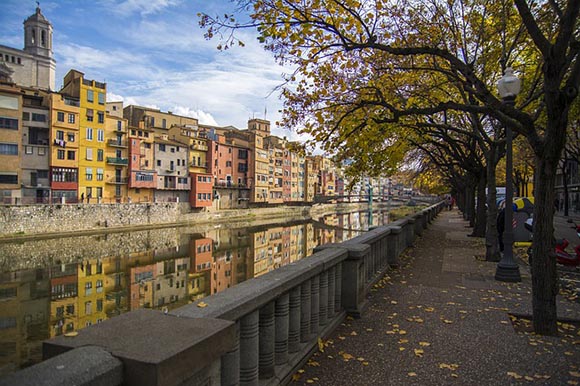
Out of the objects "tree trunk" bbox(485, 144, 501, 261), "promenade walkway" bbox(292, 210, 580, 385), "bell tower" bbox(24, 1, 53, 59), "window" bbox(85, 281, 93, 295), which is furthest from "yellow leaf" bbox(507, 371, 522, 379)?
"bell tower" bbox(24, 1, 53, 59)

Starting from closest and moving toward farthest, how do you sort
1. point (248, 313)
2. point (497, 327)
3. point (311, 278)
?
point (248, 313), point (311, 278), point (497, 327)

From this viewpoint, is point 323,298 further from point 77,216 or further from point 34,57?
point 34,57

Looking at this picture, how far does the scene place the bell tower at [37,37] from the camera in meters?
91.1

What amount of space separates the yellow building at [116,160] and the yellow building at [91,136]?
51 cm

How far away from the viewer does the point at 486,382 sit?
4211 mm

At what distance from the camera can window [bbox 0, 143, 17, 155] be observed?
4064 centimetres

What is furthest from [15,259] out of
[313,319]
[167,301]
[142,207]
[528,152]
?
[528,152]

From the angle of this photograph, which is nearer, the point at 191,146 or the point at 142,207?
the point at 142,207

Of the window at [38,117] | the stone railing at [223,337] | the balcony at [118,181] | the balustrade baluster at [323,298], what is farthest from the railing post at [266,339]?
the balcony at [118,181]

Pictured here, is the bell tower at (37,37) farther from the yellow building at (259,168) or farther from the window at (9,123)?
the window at (9,123)

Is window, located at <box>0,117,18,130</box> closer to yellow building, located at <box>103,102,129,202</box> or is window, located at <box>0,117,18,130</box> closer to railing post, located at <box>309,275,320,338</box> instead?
yellow building, located at <box>103,102,129,202</box>

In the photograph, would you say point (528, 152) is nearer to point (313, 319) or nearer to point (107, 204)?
point (313, 319)

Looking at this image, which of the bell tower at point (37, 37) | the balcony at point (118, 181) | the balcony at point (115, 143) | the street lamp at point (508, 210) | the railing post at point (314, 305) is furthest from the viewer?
the bell tower at point (37, 37)

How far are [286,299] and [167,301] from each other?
737 inches
